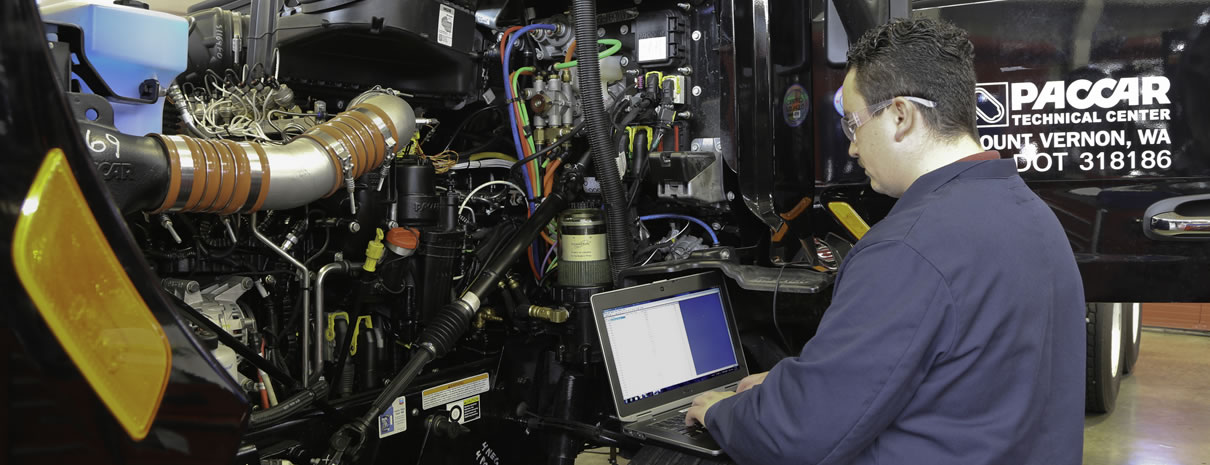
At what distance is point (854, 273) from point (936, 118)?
32 centimetres

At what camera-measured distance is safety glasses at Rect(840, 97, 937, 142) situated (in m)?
1.50

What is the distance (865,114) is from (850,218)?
0.98 metres

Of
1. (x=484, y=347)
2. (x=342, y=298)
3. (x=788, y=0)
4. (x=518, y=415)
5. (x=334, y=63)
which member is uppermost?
(x=788, y=0)

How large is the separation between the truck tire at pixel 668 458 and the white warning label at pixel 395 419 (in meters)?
0.82

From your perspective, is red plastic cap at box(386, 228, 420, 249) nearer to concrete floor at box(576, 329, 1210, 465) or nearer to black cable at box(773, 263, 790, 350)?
black cable at box(773, 263, 790, 350)

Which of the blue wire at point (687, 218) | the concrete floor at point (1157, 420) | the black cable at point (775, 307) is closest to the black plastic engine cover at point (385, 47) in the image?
the blue wire at point (687, 218)

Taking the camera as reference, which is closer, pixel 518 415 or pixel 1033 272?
pixel 1033 272

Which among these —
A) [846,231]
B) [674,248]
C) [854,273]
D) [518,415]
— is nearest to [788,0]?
[846,231]

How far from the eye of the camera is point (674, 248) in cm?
296

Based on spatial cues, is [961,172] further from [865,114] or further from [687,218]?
[687,218]

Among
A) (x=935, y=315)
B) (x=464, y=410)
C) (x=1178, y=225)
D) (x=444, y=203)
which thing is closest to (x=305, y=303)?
(x=444, y=203)

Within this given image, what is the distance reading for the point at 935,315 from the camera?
4.35ft

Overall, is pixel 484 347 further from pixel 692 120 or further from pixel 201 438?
pixel 201 438

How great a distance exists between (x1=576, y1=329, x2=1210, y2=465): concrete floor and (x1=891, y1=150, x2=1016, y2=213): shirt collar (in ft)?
9.18
